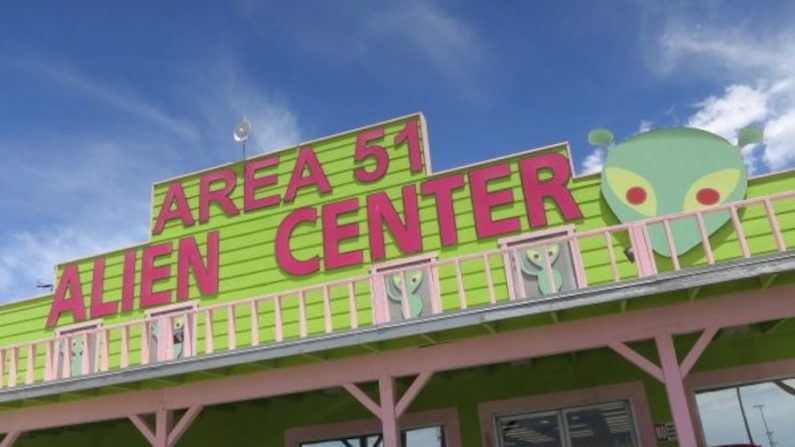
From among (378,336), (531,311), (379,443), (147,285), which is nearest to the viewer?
(531,311)

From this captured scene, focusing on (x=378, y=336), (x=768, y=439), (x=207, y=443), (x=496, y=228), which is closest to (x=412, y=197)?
(x=496, y=228)

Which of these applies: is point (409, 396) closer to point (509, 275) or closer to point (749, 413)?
point (509, 275)

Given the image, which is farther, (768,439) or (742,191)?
(742,191)

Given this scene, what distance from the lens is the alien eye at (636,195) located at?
37.2ft

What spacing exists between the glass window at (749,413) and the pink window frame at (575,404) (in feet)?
2.68

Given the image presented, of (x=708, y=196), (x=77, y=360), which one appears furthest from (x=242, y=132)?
(x=708, y=196)

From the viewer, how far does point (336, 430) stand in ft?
38.7

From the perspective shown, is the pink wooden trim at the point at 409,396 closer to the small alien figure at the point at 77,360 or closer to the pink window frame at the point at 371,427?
the pink window frame at the point at 371,427

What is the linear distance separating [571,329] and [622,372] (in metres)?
3.14

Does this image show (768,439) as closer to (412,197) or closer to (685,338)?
Answer: (685,338)

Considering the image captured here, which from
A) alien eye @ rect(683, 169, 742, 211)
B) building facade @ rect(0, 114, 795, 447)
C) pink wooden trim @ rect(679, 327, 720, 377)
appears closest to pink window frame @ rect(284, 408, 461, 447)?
building facade @ rect(0, 114, 795, 447)

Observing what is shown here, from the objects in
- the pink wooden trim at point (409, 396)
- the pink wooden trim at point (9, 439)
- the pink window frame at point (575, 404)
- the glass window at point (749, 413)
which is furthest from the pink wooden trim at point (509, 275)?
the pink wooden trim at point (9, 439)

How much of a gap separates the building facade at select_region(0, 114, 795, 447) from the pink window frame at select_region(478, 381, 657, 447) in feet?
0.10

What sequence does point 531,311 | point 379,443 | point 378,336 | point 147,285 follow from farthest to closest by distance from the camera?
point 147,285 < point 379,443 < point 378,336 < point 531,311
